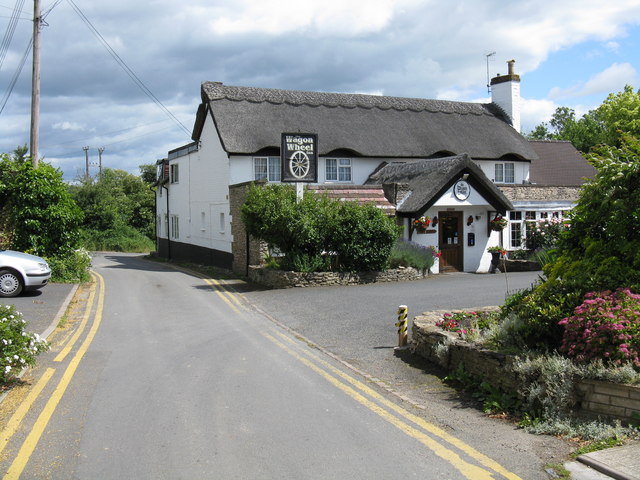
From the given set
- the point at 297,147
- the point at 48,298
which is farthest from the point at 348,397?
the point at 297,147

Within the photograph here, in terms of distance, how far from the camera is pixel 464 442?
6340mm

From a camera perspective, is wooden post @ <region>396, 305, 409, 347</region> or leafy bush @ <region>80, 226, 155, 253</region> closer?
wooden post @ <region>396, 305, 409, 347</region>

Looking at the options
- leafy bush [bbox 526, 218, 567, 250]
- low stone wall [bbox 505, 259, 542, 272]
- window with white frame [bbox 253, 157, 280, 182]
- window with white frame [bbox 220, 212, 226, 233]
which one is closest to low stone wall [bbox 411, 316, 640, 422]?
low stone wall [bbox 505, 259, 542, 272]

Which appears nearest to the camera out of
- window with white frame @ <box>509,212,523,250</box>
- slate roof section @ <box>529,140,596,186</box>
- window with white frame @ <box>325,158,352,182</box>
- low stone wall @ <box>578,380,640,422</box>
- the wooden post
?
low stone wall @ <box>578,380,640,422</box>

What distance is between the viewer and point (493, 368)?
798 cm

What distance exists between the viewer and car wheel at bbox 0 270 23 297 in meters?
16.4

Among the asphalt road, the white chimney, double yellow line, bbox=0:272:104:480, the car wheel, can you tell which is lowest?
the asphalt road

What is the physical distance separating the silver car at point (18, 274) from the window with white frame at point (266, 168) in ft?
39.6

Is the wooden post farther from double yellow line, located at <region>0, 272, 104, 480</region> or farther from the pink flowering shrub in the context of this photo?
double yellow line, located at <region>0, 272, 104, 480</region>

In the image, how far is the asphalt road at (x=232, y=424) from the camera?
222 inches

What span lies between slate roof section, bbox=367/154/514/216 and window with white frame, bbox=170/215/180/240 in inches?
666

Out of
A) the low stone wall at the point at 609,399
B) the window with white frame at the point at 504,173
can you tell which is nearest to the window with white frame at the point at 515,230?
the window with white frame at the point at 504,173

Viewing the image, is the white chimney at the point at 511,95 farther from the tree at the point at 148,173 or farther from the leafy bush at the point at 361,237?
the tree at the point at 148,173

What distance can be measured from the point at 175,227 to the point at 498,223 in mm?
21600
